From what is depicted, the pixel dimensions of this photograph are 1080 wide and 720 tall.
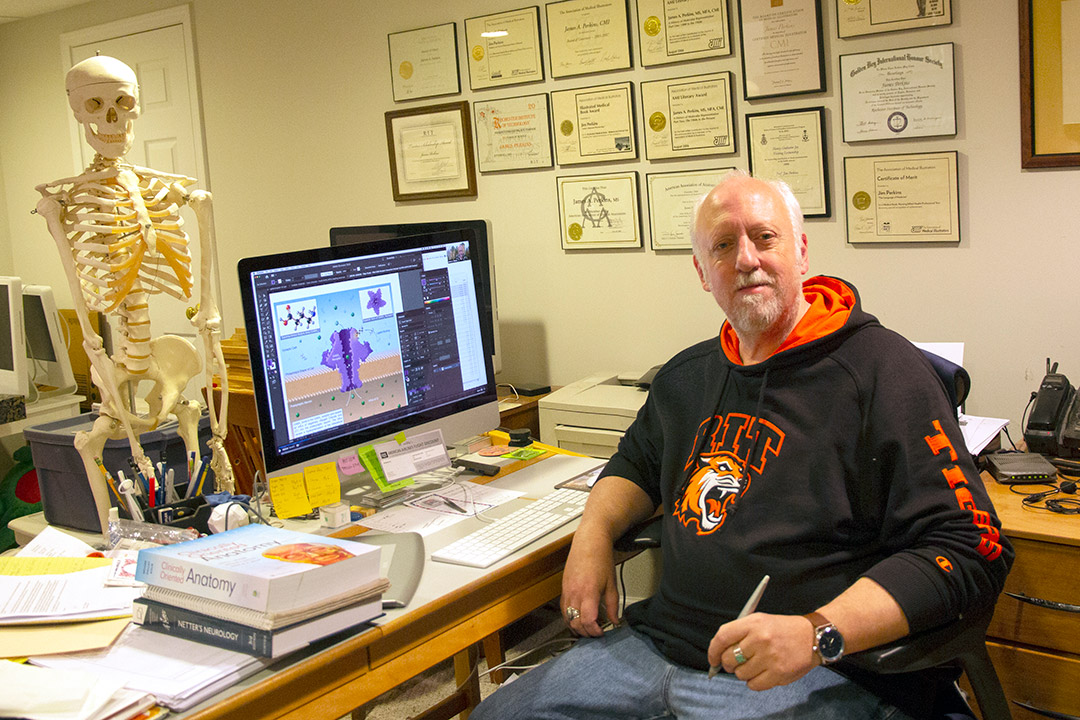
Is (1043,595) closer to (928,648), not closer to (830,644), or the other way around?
(928,648)

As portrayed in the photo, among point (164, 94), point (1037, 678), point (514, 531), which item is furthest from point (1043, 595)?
point (164, 94)

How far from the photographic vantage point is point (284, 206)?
4207 millimetres

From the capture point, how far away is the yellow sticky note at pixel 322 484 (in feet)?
5.92

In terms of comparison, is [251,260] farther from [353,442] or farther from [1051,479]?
[1051,479]

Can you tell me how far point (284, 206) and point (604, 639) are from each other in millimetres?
3046

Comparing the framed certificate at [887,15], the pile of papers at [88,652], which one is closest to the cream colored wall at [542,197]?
the framed certificate at [887,15]

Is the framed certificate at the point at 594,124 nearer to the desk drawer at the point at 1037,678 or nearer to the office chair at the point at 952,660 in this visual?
the desk drawer at the point at 1037,678

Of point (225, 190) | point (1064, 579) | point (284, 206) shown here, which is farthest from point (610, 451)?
point (225, 190)

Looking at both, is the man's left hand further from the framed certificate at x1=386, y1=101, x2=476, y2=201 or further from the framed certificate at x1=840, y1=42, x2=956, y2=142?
the framed certificate at x1=386, y1=101, x2=476, y2=201

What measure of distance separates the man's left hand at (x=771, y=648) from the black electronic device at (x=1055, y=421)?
1149 mm

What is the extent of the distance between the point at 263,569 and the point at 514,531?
1.91 ft

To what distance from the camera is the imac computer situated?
3.40m

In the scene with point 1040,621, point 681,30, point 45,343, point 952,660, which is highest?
point 681,30

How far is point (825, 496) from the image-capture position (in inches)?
58.8
